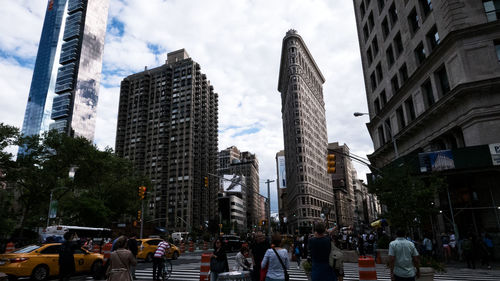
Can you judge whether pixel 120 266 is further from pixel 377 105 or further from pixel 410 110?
pixel 377 105

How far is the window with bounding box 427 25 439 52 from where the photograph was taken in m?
23.3

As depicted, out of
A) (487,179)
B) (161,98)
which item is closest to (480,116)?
(487,179)

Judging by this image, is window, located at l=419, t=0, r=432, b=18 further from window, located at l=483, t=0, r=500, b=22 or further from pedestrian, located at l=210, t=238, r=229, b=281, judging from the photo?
pedestrian, located at l=210, t=238, r=229, b=281

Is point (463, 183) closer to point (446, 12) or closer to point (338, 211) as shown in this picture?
point (446, 12)

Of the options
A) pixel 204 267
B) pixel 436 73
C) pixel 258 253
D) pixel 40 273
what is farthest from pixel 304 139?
pixel 258 253

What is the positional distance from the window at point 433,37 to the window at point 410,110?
16.5 feet

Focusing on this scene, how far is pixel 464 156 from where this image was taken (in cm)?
1788

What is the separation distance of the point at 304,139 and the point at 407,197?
7833 cm

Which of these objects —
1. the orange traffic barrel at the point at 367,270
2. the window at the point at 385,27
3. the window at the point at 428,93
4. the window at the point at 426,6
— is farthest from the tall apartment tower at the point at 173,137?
the orange traffic barrel at the point at 367,270

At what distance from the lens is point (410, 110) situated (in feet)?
90.2

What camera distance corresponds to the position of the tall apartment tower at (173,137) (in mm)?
110875

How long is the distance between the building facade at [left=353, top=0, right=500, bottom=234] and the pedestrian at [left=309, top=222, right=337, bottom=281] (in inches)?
620

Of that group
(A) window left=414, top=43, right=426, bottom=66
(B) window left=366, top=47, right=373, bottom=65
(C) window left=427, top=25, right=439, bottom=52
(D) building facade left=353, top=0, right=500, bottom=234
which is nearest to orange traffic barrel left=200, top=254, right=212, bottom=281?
(D) building facade left=353, top=0, right=500, bottom=234

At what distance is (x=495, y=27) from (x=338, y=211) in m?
113
